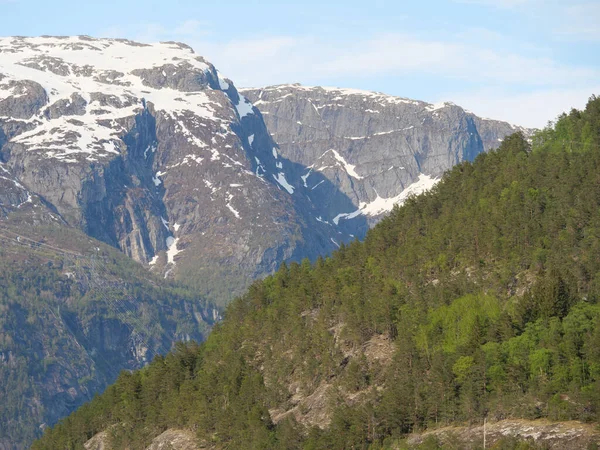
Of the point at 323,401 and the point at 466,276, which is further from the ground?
the point at 466,276

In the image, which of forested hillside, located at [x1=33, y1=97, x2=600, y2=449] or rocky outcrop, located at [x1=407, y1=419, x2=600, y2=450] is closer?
rocky outcrop, located at [x1=407, y1=419, x2=600, y2=450]

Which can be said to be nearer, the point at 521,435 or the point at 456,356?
the point at 521,435

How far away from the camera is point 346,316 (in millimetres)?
196750

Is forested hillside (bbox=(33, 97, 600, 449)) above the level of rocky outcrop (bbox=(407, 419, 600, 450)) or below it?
above

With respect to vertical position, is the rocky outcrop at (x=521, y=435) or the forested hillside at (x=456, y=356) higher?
the forested hillside at (x=456, y=356)

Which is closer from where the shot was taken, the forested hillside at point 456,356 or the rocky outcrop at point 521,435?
the rocky outcrop at point 521,435

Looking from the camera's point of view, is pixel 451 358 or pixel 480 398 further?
pixel 451 358

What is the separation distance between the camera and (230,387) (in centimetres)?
19775

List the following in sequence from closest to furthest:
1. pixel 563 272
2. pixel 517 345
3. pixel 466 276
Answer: pixel 517 345 → pixel 563 272 → pixel 466 276

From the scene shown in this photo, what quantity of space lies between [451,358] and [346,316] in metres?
32.9

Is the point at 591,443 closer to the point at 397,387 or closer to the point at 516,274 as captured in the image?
the point at 397,387

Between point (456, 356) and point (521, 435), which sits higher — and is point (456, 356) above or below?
above

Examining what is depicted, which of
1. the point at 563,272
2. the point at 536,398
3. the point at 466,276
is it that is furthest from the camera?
the point at 466,276

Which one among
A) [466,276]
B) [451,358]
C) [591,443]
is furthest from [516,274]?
[591,443]
